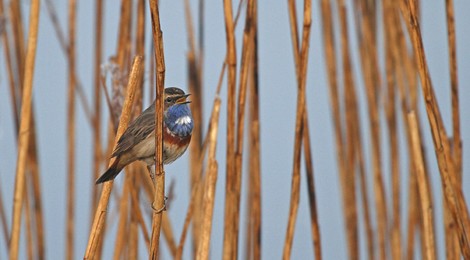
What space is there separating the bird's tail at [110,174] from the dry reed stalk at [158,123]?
0.96 feet

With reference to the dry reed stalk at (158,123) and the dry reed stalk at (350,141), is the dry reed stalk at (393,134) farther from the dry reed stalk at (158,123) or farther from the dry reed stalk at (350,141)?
the dry reed stalk at (158,123)

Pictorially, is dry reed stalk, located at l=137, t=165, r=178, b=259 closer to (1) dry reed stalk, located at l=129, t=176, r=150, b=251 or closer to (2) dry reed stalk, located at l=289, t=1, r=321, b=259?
(1) dry reed stalk, located at l=129, t=176, r=150, b=251

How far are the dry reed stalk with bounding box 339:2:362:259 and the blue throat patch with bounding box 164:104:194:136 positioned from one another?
1.87ft

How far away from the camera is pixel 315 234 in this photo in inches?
82.4

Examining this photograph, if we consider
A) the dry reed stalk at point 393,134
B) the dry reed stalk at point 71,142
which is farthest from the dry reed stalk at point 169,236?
the dry reed stalk at point 393,134

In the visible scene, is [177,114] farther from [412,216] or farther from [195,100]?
[412,216]

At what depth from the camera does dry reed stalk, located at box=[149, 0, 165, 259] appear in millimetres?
1356

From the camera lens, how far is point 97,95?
247 centimetres

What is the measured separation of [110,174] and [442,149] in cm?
79

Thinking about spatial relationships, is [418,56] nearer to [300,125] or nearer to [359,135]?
[300,125]

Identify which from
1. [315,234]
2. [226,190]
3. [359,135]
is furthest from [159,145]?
[359,135]

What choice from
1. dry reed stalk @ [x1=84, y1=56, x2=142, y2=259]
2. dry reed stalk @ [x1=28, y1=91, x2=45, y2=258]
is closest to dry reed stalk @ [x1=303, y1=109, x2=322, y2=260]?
dry reed stalk @ [x1=84, y1=56, x2=142, y2=259]

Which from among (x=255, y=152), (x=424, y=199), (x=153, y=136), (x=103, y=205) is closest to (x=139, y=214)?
(x=153, y=136)

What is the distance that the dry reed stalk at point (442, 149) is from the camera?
67.0 inches
